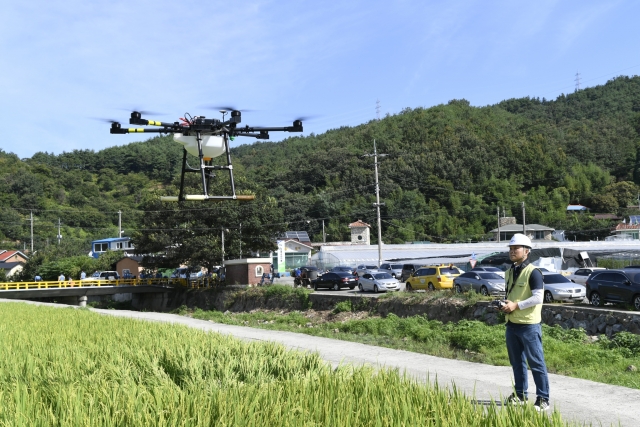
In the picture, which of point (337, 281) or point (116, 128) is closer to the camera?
point (116, 128)

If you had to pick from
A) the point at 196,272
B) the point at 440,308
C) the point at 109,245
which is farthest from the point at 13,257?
the point at 440,308

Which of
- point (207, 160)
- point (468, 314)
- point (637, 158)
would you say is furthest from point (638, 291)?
point (637, 158)

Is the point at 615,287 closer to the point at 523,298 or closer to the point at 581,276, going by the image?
the point at 581,276

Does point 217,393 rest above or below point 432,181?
below

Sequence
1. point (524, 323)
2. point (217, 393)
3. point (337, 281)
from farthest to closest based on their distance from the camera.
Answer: point (337, 281) → point (524, 323) → point (217, 393)

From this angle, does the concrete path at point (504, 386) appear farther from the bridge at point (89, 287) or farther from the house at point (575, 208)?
the house at point (575, 208)

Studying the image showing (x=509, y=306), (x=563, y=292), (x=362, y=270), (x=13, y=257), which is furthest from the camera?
(x=13, y=257)

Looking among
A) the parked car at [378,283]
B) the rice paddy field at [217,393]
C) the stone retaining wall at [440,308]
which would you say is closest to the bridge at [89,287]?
the stone retaining wall at [440,308]
